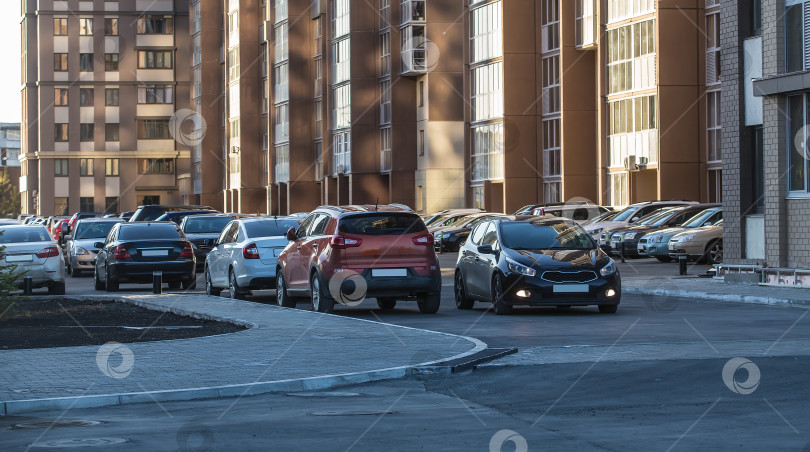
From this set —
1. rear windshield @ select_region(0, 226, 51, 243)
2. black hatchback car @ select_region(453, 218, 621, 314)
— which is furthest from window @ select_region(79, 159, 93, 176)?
black hatchback car @ select_region(453, 218, 621, 314)

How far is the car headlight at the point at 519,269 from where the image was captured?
1923 centimetres

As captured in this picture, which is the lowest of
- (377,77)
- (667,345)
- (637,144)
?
(667,345)

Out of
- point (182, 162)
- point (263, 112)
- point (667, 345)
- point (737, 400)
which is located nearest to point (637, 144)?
point (667, 345)

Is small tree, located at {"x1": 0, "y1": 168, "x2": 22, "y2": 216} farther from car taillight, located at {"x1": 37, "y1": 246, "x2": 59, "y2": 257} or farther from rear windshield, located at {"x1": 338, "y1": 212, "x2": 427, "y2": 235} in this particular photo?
rear windshield, located at {"x1": 338, "y1": 212, "x2": 427, "y2": 235}

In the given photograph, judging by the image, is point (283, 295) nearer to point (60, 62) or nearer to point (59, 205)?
point (59, 205)

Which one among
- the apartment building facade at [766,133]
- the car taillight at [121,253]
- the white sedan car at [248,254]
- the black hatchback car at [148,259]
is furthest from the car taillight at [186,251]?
the apartment building facade at [766,133]

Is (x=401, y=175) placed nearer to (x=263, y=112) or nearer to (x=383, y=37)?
(x=383, y=37)

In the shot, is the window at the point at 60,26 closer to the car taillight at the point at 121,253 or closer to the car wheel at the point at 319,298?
the car taillight at the point at 121,253

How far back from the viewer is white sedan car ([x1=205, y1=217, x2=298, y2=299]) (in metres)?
23.3

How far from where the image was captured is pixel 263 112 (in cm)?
9350

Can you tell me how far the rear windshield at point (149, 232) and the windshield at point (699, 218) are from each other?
1480 centimetres

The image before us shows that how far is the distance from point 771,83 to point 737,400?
58.6 feet

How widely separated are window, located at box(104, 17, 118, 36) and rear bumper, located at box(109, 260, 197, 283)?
87743mm

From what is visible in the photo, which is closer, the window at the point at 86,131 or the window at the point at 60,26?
the window at the point at 60,26
